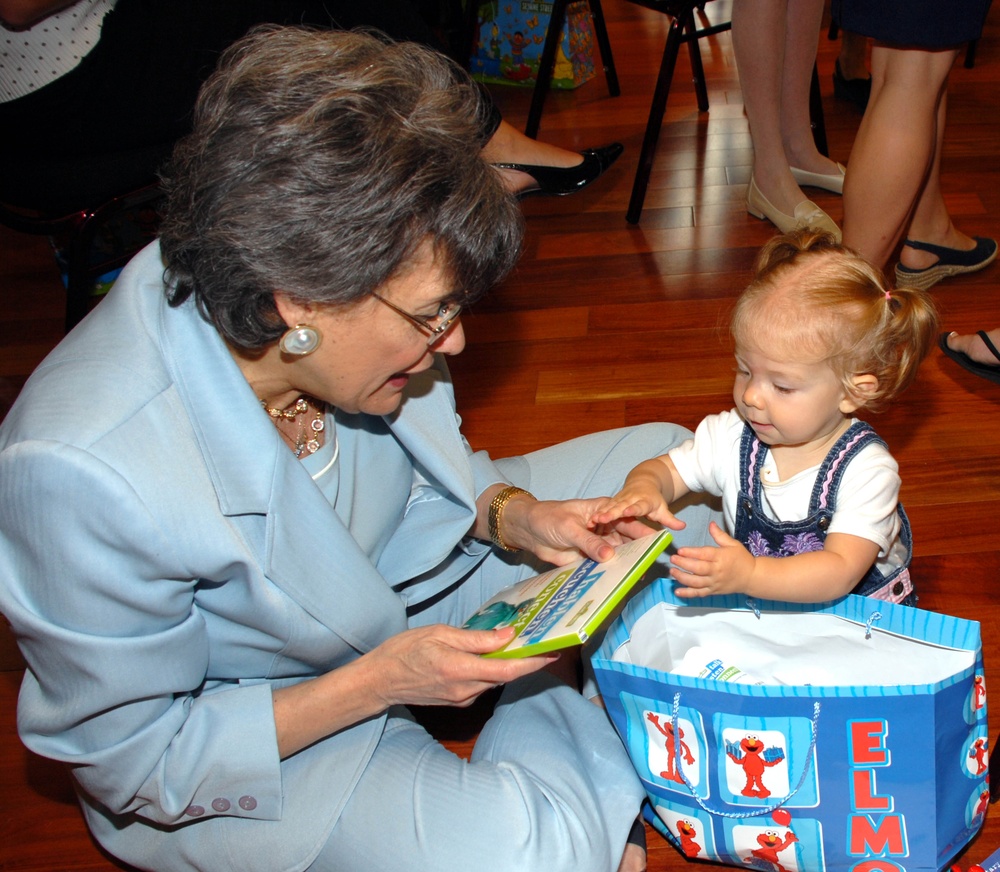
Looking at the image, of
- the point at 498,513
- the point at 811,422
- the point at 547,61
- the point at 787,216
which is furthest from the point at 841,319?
the point at 547,61

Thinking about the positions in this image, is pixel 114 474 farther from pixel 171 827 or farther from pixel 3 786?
pixel 3 786

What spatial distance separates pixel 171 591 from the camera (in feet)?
3.83

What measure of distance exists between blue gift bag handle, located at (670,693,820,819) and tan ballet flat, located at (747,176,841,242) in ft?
5.41

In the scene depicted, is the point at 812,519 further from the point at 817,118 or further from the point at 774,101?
the point at 817,118

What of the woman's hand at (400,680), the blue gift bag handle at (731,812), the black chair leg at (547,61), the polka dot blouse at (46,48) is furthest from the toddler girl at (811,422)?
the black chair leg at (547,61)

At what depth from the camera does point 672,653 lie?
1.47 meters

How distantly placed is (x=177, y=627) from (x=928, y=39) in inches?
71.1

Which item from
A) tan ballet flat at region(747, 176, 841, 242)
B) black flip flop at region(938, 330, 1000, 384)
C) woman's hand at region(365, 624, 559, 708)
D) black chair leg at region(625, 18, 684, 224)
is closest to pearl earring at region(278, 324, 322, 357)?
woman's hand at region(365, 624, 559, 708)

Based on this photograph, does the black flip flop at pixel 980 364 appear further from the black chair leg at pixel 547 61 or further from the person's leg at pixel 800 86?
the black chair leg at pixel 547 61

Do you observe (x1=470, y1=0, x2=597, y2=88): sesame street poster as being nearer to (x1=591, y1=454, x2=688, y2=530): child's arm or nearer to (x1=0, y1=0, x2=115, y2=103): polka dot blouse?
(x1=0, y1=0, x2=115, y2=103): polka dot blouse

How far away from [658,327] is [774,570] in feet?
4.43

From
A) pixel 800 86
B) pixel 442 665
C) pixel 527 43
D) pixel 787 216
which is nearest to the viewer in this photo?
pixel 442 665

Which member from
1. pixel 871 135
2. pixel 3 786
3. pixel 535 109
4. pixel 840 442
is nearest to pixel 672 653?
→ pixel 840 442

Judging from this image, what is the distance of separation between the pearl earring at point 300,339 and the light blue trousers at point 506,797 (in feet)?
1.79
